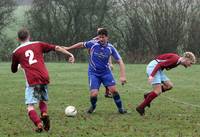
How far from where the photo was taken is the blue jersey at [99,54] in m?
12.5

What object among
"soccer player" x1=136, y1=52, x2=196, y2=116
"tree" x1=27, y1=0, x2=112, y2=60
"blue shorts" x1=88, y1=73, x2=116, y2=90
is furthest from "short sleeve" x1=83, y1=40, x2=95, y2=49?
"tree" x1=27, y1=0, x2=112, y2=60

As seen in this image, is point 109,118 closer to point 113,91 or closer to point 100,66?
point 113,91

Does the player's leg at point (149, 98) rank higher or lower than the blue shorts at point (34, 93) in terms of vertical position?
lower

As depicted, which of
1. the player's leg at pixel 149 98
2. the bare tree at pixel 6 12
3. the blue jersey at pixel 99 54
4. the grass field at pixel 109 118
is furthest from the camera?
the bare tree at pixel 6 12

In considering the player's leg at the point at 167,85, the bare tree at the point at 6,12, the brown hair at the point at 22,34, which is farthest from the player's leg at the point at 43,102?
the bare tree at the point at 6,12

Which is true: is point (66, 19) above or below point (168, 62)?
below

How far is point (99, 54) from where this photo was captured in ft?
41.1

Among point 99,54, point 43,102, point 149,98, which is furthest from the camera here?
point 99,54

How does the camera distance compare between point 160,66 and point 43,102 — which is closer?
point 43,102

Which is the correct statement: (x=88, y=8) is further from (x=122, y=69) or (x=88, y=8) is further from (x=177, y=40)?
(x=122, y=69)

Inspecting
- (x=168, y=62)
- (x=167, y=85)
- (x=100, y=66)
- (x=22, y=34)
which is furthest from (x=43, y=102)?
(x=167, y=85)

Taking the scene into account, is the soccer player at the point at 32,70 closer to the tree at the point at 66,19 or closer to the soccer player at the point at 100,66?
the soccer player at the point at 100,66

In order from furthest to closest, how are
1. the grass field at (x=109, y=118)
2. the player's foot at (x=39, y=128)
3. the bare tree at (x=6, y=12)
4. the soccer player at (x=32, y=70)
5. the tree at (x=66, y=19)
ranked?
the tree at (x=66, y=19)
the bare tree at (x=6, y=12)
the grass field at (x=109, y=118)
the soccer player at (x=32, y=70)
the player's foot at (x=39, y=128)

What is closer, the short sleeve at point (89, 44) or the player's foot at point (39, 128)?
the player's foot at point (39, 128)
